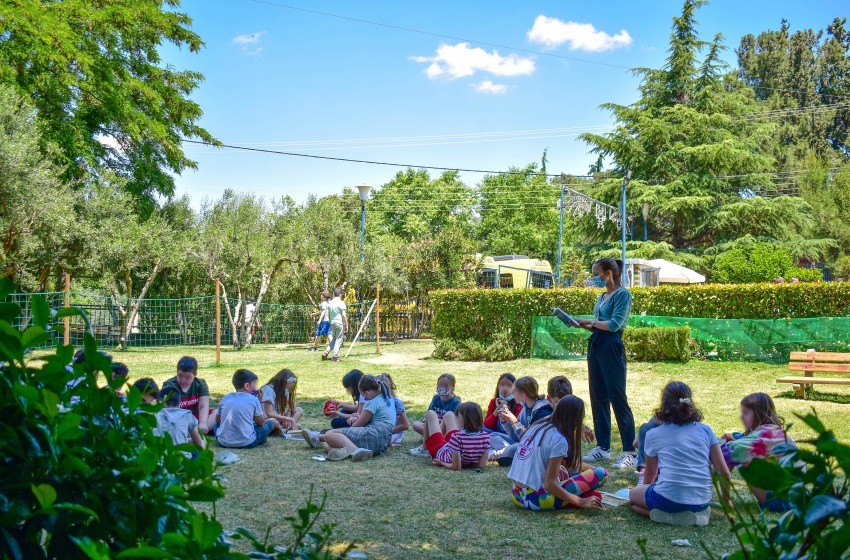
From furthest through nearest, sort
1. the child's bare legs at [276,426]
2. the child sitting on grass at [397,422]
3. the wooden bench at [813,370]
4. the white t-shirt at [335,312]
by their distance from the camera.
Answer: the white t-shirt at [335,312], the wooden bench at [813,370], the child's bare legs at [276,426], the child sitting on grass at [397,422]

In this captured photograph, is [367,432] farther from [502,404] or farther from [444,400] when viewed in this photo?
[502,404]

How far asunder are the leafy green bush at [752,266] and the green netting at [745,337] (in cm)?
1139

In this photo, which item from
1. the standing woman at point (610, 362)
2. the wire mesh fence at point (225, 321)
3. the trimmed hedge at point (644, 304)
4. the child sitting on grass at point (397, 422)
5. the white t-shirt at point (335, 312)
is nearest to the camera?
the standing woman at point (610, 362)

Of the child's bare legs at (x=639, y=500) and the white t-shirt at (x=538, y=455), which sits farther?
the white t-shirt at (x=538, y=455)

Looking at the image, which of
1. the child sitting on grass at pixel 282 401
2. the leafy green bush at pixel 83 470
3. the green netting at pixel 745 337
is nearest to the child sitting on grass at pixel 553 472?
the child sitting on grass at pixel 282 401

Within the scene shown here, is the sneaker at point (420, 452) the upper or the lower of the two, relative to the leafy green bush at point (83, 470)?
lower

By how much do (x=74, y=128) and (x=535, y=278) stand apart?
18.3 metres

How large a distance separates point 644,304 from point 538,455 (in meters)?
12.1

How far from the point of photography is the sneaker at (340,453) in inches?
280

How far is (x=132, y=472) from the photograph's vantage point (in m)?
1.45

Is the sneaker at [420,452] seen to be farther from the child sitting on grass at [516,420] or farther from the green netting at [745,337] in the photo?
the green netting at [745,337]

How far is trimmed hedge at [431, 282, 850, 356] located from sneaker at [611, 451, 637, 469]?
32.4 feet

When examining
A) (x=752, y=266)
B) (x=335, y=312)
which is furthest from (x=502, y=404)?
(x=752, y=266)

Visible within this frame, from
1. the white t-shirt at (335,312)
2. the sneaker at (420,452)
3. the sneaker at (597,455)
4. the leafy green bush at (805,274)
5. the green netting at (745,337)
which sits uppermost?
the leafy green bush at (805,274)
